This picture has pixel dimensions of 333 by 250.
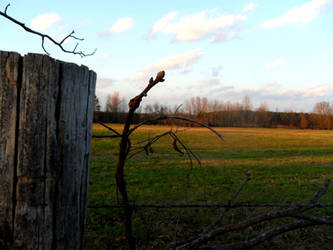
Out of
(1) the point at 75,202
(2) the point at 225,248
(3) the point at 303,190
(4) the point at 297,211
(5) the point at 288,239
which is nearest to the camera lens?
(1) the point at 75,202

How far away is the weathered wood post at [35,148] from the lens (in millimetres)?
919

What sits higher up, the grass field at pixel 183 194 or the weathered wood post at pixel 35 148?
the weathered wood post at pixel 35 148

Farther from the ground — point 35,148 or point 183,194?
point 35,148

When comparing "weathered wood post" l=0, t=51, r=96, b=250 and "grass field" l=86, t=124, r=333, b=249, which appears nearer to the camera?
"weathered wood post" l=0, t=51, r=96, b=250

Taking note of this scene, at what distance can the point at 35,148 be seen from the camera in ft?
3.07

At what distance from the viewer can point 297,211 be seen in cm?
130

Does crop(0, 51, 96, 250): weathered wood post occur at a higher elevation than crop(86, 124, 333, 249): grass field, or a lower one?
higher

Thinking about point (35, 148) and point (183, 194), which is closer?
point (35, 148)

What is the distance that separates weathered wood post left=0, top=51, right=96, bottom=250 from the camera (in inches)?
36.2

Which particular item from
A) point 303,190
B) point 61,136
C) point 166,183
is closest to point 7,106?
point 61,136

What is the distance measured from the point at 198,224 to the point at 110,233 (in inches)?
65.4

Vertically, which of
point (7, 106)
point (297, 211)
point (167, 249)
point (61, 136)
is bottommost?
point (167, 249)

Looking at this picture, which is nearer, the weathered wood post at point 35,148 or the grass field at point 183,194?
the weathered wood post at point 35,148

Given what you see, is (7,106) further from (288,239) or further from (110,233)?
(288,239)
